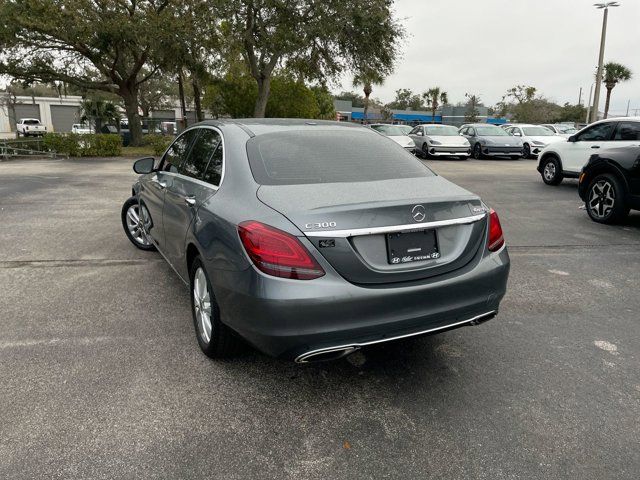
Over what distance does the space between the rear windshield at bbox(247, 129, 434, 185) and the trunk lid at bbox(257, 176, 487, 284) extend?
166mm

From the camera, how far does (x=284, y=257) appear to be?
2619 mm

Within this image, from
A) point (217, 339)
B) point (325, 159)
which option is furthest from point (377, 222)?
point (217, 339)

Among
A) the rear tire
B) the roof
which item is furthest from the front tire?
the roof

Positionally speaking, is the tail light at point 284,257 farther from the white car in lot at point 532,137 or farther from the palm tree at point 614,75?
the palm tree at point 614,75

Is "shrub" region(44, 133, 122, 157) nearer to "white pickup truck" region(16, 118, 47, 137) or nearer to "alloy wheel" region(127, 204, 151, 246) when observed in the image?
"alloy wheel" region(127, 204, 151, 246)

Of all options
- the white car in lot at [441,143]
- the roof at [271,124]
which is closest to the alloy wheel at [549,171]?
the white car in lot at [441,143]

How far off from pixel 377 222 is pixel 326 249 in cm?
31

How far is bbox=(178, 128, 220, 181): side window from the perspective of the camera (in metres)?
3.76

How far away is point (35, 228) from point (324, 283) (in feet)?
20.5

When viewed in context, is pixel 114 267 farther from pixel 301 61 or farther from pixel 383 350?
pixel 301 61

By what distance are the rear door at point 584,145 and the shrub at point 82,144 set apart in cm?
1759

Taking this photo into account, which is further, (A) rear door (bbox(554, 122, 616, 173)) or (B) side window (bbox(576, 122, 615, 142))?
(A) rear door (bbox(554, 122, 616, 173))

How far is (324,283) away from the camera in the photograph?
8.57 feet

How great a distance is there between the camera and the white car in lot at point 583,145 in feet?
32.3
